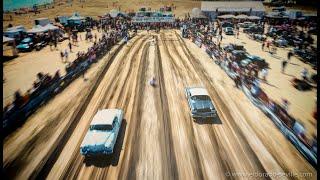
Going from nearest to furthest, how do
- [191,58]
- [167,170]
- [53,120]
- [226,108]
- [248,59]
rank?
[167,170], [53,120], [226,108], [248,59], [191,58]

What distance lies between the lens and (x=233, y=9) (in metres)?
91.5

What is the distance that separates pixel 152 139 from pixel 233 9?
8559 centimetres

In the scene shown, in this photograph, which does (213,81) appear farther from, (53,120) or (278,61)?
(53,120)

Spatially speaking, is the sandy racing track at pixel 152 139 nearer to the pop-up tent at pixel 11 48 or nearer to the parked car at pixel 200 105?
the parked car at pixel 200 105

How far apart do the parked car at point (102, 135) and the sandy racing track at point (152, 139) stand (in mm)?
669

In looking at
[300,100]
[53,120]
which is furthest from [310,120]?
[53,120]

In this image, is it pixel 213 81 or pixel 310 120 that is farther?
pixel 213 81

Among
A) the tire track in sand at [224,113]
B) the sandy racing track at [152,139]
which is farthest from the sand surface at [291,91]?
the tire track in sand at [224,113]

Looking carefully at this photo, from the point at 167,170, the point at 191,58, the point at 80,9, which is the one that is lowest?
the point at 167,170

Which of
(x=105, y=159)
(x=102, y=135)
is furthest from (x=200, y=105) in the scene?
(x=105, y=159)

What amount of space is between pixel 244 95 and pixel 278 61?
1570 cm

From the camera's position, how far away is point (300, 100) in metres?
23.4

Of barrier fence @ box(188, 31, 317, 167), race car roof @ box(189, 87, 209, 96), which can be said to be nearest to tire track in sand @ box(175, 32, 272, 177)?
race car roof @ box(189, 87, 209, 96)

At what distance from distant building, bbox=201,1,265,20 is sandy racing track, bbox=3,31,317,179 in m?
69.2
